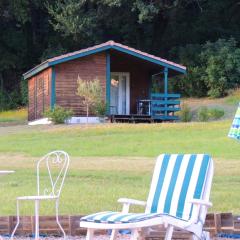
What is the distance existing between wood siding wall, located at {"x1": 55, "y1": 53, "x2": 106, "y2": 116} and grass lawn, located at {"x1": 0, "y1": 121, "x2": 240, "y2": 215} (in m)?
3.00

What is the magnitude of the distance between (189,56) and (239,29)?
5304 millimetres

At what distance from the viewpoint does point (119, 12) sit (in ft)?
141

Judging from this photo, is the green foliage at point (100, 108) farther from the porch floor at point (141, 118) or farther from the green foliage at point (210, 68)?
the green foliage at point (210, 68)

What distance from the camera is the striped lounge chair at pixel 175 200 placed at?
17.5ft

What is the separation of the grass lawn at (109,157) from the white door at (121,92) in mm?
6125

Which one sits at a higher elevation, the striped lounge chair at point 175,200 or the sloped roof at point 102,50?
the sloped roof at point 102,50

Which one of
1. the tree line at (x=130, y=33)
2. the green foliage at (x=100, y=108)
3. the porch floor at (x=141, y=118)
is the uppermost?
the tree line at (x=130, y=33)

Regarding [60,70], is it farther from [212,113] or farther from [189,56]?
[189,56]

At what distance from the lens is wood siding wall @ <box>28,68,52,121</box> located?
28266 mm

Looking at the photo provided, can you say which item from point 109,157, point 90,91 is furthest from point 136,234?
point 90,91

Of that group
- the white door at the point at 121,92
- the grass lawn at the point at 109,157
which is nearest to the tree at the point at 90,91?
the grass lawn at the point at 109,157

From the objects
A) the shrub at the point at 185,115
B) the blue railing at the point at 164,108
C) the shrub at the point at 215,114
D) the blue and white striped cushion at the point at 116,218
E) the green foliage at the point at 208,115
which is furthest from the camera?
the blue railing at the point at 164,108

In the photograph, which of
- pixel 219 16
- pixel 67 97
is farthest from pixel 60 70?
pixel 219 16

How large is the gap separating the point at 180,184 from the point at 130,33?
3911 cm
